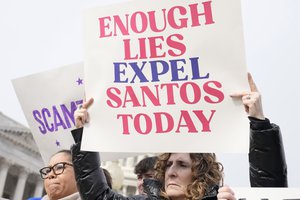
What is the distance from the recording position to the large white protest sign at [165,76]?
106 inches

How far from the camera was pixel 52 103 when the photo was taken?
434cm

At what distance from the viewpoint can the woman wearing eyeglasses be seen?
350 cm

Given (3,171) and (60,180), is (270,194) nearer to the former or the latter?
(60,180)

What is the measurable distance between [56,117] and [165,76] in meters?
1.69

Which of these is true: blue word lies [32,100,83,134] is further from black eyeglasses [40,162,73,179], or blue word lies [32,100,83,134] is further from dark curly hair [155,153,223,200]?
dark curly hair [155,153,223,200]

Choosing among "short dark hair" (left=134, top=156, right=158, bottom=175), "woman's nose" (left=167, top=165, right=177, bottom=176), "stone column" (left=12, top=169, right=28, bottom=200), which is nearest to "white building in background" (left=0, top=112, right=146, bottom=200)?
"stone column" (left=12, top=169, right=28, bottom=200)

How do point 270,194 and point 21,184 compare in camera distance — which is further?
point 21,184

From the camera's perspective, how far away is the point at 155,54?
9.64ft

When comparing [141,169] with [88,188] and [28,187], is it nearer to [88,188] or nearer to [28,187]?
[88,188]

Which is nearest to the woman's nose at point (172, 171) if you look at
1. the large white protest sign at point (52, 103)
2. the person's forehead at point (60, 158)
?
the person's forehead at point (60, 158)

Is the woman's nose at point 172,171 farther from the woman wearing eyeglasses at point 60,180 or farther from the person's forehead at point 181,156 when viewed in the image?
the woman wearing eyeglasses at point 60,180

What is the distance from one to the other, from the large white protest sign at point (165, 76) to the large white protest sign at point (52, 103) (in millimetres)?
1303

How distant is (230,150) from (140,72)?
745mm

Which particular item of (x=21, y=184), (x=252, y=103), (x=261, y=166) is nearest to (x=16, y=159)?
(x=21, y=184)
